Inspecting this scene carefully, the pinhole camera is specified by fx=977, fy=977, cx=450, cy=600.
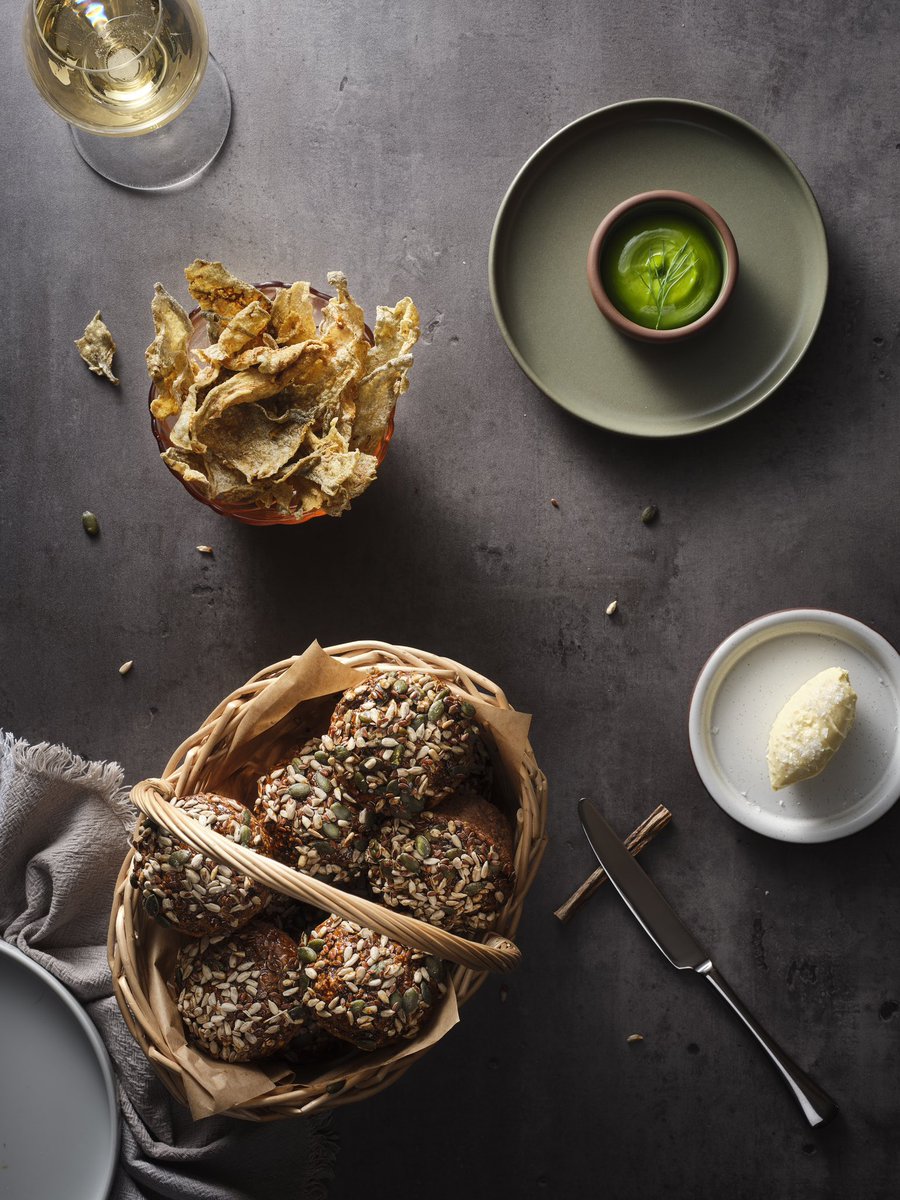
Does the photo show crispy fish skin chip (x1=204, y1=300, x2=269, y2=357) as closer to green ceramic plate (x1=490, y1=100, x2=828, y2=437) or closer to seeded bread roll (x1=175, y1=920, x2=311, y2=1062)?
green ceramic plate (x1=490, y1=100, x2=828, y2=437)

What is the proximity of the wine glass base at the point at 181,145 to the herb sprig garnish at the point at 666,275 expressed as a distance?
0.77 m

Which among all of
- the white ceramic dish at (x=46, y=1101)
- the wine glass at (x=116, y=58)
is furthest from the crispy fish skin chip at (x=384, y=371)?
the white ceramic dish at (x=46, y=1101)

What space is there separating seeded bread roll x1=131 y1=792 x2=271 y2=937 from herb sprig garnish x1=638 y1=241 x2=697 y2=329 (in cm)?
102

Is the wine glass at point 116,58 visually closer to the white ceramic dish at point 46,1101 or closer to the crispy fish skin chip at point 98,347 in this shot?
the crispy fish skin chip at point 98,347

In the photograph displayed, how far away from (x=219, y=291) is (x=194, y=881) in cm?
83

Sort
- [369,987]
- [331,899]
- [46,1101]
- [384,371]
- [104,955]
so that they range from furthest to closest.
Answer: [104,955] → [46,1101] → [384,371] → [369,987] → [331,899]

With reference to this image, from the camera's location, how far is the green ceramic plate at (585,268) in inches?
62.4

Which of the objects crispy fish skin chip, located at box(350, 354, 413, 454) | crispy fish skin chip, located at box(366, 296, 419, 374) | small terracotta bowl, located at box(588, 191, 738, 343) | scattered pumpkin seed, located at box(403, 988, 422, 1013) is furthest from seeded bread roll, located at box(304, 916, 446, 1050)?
small terracotta bowl, located at box(588, 191, 738, 343)

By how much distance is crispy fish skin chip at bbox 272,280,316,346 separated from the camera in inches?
55.5

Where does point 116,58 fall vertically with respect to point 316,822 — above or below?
above

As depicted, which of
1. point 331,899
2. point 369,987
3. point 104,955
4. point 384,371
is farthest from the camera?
point 104,955

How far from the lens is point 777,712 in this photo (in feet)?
5.29

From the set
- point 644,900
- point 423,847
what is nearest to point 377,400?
point 423,847

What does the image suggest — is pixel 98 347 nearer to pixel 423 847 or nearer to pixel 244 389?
pixel 244 389
